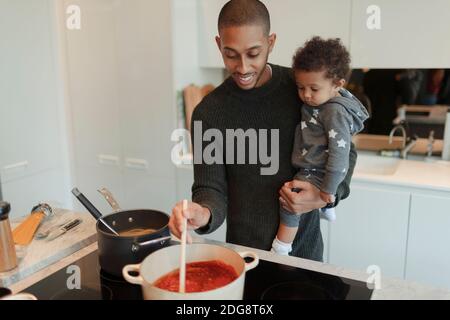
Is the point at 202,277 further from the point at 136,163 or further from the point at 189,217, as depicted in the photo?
the point at 136,163

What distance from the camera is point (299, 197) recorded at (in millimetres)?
1177

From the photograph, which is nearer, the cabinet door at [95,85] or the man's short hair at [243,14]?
the man's short hair at [243,14]

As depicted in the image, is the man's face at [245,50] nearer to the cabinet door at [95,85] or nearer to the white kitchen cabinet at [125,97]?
the white kitchen cabinet at [125,97]

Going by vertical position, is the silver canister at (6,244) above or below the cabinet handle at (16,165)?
above

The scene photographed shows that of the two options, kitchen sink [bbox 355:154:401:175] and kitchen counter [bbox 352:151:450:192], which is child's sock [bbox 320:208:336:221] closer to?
kitchen counter [bbox 352:151:450:192]

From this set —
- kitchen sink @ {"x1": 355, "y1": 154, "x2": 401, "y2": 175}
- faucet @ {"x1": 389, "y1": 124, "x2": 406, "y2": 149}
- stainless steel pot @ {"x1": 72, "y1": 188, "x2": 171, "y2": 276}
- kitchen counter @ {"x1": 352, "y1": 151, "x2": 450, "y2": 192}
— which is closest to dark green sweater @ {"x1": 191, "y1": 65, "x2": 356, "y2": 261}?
stainless steel pot @ {"x1": 72, "y1": 188, "x2": 171, "y2": 276}

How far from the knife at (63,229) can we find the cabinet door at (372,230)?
134cm

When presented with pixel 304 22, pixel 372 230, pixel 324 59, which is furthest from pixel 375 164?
pixel 324 59

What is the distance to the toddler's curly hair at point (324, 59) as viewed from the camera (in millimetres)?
1189

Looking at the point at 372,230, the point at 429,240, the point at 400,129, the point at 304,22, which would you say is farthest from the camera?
the point at 400,129

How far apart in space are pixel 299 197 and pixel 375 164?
1.47 metres

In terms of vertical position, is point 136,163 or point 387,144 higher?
point 387,144

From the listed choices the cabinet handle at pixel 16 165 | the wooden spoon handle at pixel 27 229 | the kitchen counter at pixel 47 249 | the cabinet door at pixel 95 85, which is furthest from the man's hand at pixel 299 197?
the cabinet handle at pixel 16 165

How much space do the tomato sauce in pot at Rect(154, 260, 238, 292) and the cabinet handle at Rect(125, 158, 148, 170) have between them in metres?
1.75
